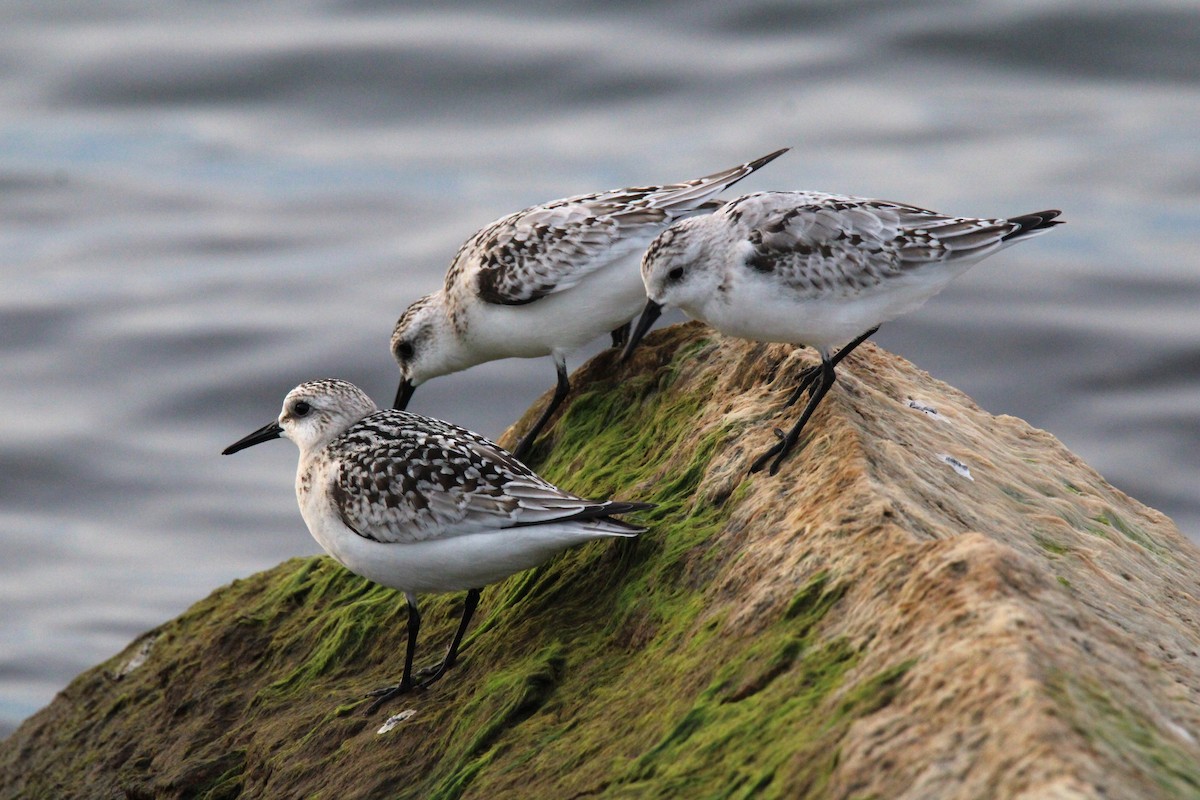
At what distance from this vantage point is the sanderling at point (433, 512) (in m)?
6.85

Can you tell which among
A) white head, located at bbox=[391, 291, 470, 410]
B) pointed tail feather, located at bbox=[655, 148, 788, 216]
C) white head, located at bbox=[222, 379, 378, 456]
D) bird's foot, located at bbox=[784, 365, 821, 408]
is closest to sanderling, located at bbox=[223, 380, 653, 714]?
white head, located at bbox=[222, 379, 378, 456]

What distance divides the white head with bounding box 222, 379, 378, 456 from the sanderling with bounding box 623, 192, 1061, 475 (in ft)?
6.49

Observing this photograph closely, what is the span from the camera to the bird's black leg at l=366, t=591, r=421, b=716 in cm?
719

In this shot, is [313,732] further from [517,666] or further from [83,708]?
[83,708]

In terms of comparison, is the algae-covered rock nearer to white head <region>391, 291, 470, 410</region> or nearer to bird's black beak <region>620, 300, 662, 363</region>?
bird's black beak <region>620, 300, 662, 363</region>

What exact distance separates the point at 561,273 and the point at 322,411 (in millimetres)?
1857

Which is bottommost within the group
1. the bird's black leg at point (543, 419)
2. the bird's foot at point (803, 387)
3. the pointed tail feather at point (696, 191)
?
the bird's black leg at point (543, 419)

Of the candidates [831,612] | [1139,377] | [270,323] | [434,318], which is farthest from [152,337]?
[831,612]

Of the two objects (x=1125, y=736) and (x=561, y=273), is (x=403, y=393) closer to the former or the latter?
(x=561, y=273)

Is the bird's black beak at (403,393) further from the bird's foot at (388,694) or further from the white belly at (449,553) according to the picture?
the bird's foot at (388,694)

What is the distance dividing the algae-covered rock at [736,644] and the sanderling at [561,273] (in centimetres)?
48

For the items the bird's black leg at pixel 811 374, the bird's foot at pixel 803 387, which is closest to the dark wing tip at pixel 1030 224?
the bird's black leg at pixel 811 374

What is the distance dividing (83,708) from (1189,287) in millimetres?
14588

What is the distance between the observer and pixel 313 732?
23.7ft
